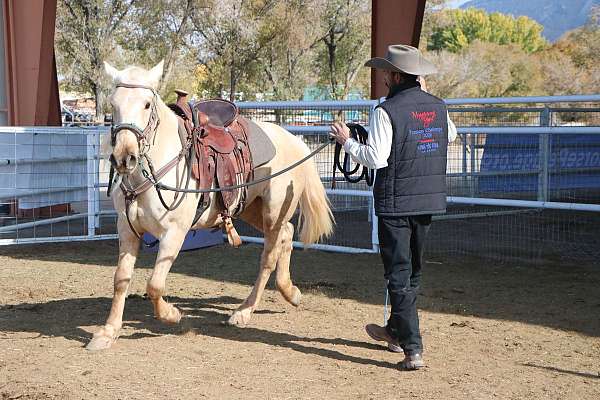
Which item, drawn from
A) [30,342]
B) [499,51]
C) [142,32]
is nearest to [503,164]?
[30,342]

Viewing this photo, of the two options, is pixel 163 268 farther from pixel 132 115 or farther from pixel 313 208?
pixel 313 208

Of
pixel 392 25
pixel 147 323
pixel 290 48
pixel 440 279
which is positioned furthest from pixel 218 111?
pixel 290 48

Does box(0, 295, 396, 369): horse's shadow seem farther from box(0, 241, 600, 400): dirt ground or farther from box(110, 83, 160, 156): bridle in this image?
box(110, 83, 160, 156): bridle

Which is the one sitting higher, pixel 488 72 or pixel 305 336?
pixel 488 72

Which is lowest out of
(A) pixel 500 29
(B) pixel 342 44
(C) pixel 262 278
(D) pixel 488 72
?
(C) pixel 262 278

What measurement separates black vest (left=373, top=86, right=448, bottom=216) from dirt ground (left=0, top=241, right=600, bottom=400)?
104cm

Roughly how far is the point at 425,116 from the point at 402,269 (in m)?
0.94

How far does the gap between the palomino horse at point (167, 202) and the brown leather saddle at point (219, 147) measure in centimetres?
14

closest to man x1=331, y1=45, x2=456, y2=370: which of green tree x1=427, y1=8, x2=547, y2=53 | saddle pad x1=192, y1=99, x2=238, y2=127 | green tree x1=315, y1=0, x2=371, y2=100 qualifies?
saddle pad x1=192, y1=99, x2=238, y2=127

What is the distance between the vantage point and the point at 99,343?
5.32 metres

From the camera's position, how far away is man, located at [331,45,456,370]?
473cm

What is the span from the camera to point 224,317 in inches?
254

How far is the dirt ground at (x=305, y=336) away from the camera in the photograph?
15.0ft

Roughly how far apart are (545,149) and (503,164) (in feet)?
4.56
